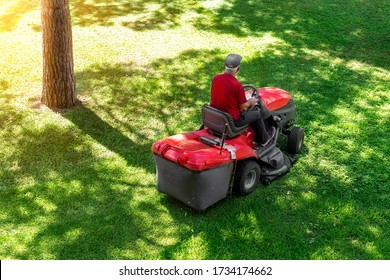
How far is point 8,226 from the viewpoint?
272 inches

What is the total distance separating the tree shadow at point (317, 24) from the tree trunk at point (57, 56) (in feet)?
16.7

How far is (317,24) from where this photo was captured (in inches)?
568

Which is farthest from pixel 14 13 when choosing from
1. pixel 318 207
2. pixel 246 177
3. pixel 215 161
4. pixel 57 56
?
pixel 318 207

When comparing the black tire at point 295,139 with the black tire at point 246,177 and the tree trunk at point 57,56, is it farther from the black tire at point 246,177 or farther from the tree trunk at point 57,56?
the tree trunk at point 57,56

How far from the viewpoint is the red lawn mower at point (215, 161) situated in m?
6.79

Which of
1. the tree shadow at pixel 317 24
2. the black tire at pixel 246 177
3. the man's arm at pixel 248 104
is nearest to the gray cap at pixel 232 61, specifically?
the man's arm at pixel 248 104

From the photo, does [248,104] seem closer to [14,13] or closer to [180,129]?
[180,129]

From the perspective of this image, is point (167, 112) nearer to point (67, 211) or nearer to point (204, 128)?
point (204, 128)

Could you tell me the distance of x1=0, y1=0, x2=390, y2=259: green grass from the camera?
6.71 m

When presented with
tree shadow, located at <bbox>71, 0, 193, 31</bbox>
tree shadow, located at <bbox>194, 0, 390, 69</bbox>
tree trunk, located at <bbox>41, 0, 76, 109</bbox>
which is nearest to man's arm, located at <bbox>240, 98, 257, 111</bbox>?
tree trunk, located at <bbox>41, 0, 76, 109</bbox>

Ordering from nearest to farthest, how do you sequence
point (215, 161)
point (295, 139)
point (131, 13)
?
point (215, 161)
point (295, 139)
point (131, 13)

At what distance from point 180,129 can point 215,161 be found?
8.76 feet

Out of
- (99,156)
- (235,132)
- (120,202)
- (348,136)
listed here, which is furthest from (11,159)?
(348,136)
